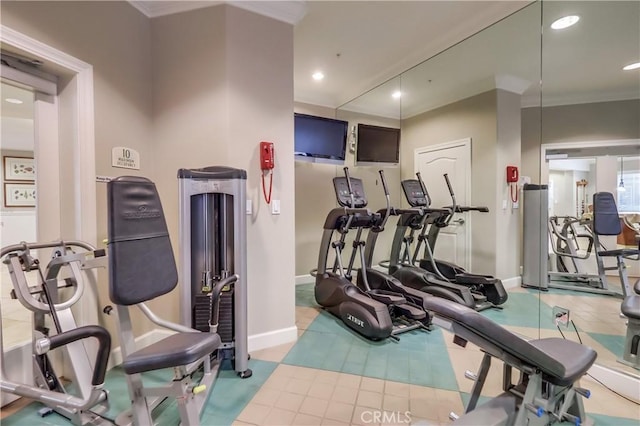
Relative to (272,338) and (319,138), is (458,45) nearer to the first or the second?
(319,138)

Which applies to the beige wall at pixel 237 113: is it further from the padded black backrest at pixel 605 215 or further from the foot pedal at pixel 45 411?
the padded black backrest at pixel 605 215

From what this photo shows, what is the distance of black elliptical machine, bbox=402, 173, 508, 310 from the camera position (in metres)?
3.65

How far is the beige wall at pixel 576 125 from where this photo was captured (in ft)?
9.46

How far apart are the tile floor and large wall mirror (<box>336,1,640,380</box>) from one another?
0.28 metres

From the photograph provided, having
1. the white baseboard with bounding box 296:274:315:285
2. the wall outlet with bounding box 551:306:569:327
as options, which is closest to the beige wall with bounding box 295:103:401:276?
the white baseboard with bounding box 296:274:315:285

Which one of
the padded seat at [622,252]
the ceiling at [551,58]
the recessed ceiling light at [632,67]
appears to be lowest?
the padded seat at [622,252]

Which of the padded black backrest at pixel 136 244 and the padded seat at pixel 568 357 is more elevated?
the padded black backrest at pixel 136 244

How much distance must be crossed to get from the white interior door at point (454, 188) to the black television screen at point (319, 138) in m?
1.32

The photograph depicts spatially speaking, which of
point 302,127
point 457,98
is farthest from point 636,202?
point 302,127

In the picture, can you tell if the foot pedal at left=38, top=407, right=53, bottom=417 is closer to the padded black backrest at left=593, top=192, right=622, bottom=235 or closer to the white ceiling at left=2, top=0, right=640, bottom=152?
the white ceiling at left=2, top=0, right=640, bottom=152

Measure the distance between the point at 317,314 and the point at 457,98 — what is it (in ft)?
11.5

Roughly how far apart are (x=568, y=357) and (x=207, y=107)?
116 inches

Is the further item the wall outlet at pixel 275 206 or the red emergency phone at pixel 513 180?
the red emergency phone at pixel 513 180

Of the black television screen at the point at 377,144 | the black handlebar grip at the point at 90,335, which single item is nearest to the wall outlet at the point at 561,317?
the black television screen at the point at 377,144
